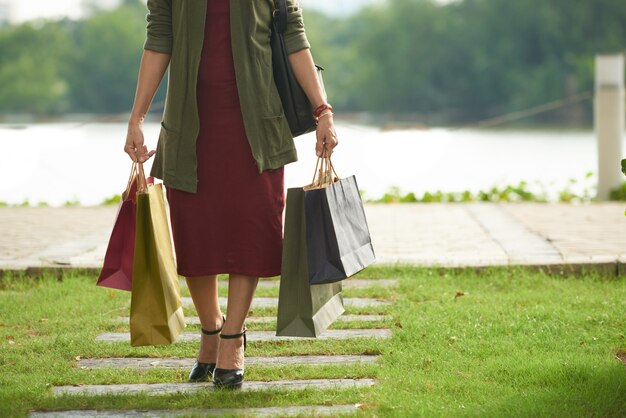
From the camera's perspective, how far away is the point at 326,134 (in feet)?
11.6

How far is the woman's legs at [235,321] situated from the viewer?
11.9ft

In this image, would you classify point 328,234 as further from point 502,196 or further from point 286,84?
point 502,196

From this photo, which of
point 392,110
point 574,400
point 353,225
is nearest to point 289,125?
point 353,225

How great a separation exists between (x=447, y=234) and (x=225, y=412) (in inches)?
164

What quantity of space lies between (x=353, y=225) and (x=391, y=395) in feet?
2.04

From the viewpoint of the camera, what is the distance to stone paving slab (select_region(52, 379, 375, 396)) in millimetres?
3566

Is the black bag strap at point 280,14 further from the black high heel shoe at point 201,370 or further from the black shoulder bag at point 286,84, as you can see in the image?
the black high heel shoe at point 201,370

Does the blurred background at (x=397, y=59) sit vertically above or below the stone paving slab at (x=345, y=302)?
above

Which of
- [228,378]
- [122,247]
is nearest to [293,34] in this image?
[122,247]

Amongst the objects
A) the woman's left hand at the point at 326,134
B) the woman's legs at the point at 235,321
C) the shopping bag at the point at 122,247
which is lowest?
the woman's legs at the point at 235,321

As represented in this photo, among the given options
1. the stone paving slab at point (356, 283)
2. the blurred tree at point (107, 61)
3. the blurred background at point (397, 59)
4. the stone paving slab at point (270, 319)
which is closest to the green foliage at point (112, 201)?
the stone paving slab at point (356, 283)

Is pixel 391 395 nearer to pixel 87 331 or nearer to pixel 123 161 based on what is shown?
pixel 87 331

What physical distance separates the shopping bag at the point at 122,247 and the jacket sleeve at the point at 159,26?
47 centimetres

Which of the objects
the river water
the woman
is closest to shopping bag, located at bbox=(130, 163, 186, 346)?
the woman
